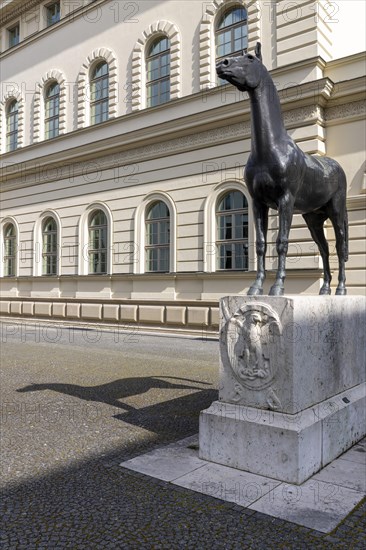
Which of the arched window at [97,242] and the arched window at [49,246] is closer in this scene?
the arched window at [97,242]

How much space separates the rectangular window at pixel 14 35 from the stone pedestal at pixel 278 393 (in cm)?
2539

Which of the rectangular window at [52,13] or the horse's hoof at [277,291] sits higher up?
the rectangular window at [52,13]

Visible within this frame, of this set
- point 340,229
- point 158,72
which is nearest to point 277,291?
point 340,229

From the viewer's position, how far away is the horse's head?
4.59 m

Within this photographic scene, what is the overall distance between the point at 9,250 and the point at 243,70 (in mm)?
21830

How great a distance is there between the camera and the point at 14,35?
2509 cm

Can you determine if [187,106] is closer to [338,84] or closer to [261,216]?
[338,84]

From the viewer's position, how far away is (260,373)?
4328 mm

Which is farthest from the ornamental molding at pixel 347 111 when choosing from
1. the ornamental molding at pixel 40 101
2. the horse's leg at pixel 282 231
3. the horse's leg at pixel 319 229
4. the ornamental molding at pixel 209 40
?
the ornamental molding at pixel 40 101

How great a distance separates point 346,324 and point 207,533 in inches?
114

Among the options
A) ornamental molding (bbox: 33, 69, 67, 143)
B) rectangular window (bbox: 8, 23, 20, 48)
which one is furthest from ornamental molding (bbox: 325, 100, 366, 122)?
rectangular window (bbox: 8, 23, 20, 48)

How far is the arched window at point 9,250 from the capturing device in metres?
24.1

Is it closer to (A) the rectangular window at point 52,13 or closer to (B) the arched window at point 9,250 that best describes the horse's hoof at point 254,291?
(B) the arched window at point 9,250

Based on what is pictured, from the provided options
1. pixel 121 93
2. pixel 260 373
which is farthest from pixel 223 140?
pixel 260 373
